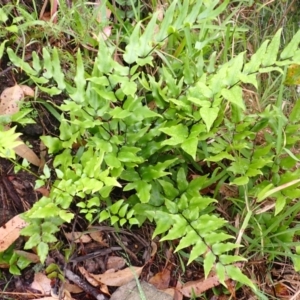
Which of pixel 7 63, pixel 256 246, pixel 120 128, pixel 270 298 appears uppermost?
pixel 7 63

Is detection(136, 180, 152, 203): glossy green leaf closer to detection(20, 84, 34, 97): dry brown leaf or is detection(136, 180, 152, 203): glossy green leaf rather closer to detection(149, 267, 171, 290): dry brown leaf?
detection(149, 267, 171, 290): dry brown leaf

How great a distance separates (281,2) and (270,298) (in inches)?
69.1

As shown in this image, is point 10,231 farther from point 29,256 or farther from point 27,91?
point 27,91

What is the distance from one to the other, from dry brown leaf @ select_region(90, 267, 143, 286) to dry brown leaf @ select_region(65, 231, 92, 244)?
0.16 m

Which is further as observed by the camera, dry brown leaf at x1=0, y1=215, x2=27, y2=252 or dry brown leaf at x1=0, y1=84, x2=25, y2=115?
dry brown leaf at x1=0, y1=84, x2=25, y2=115

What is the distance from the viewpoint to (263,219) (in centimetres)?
224

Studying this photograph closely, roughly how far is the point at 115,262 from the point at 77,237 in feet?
0.68

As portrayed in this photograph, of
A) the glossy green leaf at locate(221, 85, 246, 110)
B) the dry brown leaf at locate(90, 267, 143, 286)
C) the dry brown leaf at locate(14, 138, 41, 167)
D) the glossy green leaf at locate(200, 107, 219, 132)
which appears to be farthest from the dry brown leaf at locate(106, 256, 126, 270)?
the glossy green leaf at locate(221, 85, 246, 110)

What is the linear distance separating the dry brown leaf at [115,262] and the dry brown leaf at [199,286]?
28cm

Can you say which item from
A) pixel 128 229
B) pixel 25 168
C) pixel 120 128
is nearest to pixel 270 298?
pixel 128 229

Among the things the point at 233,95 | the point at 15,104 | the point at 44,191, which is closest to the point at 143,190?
the point at 44,191

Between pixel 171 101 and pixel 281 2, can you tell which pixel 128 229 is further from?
pixel 281 2

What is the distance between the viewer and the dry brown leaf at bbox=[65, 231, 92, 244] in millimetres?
2113

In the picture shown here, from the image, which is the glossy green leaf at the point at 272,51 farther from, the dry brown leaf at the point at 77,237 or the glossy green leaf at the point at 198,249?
the dry brown leaf at the point at 77,237
